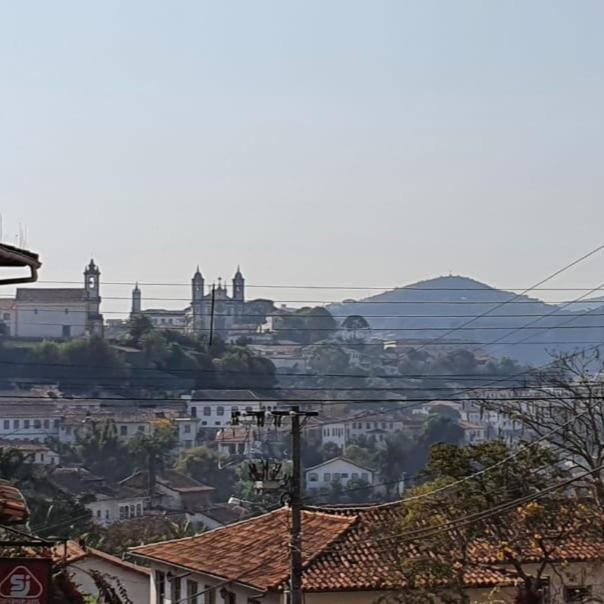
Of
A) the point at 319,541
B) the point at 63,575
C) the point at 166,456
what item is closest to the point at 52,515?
the point at 319,541

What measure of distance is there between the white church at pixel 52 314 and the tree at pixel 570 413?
513 ft

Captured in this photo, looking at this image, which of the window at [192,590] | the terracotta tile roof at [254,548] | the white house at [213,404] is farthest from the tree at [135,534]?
the white house at [213,404]

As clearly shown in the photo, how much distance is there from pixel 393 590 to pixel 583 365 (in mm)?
5949

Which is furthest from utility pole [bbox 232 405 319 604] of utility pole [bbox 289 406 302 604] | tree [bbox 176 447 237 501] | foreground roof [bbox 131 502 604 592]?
tree [bbox 176 447 237 501]

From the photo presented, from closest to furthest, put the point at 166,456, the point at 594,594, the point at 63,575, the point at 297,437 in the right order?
the point at 63,575 < the point at 297,437 < the point at 594,594 < the point at 166,456

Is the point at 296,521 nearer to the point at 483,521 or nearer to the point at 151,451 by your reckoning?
the point at 483,521

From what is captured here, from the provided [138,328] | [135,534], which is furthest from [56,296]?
[135,534]

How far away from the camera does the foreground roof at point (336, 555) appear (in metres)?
29.5

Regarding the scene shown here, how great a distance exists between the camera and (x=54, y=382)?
16000cm

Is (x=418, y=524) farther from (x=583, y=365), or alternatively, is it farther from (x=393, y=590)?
(x=583, y=365)

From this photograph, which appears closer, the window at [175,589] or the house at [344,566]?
the house at [344,566]

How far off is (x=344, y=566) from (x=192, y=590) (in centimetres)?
577

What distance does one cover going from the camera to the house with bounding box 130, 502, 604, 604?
29312 millimetres

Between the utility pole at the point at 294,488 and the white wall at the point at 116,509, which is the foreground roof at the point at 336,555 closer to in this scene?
the utility pole at the point at 294,488
